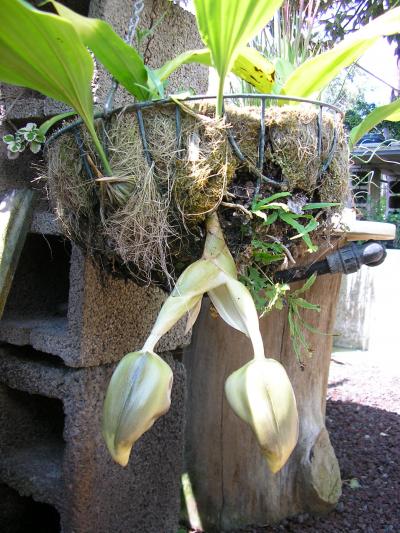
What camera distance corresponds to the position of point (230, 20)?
26.8 inches

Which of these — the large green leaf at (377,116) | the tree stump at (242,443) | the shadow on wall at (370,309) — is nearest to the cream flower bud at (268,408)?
the large green leaf at (377,116)

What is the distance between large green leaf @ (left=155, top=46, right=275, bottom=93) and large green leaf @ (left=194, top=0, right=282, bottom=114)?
0.43ft

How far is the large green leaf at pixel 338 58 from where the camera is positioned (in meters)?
0.74

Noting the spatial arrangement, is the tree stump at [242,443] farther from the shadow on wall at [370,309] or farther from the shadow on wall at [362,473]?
the shadow on wall at [370,309]

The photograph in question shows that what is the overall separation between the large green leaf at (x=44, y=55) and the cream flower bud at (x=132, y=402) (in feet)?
1.22

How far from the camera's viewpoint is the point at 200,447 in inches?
72.3

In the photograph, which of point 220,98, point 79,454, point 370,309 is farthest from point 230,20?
point 370,309

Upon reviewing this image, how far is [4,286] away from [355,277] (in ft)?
14.6

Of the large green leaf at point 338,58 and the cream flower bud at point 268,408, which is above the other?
the large green leaf at point 338,58

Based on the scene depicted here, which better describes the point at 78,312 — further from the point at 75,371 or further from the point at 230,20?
the point at 230,20

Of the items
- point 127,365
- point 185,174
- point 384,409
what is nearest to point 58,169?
point 185,174

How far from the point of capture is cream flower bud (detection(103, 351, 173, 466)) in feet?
2.25

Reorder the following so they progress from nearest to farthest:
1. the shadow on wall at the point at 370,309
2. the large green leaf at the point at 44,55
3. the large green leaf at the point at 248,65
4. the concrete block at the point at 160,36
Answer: the large green leaf at the point at 44,55
the large green leaf at the point at 248,65
the concrete block at the point at 160,36
the shadow on wall at the point at 370,309

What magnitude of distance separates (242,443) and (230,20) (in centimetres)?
142
